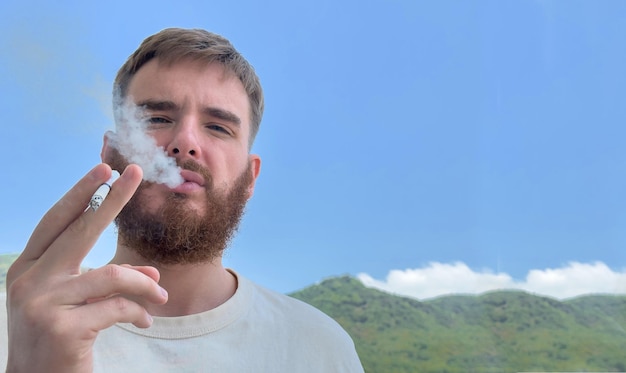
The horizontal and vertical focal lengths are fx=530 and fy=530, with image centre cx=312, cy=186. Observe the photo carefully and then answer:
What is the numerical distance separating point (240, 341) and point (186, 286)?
21 centimetres

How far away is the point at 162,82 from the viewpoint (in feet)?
4.83

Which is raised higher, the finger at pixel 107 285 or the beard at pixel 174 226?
the beard at pixel 174 226

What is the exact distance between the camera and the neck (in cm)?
140

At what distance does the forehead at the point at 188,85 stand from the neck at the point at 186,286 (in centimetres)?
43

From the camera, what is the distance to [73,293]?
0.76 m

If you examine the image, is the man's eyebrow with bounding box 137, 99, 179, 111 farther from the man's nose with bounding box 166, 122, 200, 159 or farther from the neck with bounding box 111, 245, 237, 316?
the neck with bounding box 111, 245, 237, 316

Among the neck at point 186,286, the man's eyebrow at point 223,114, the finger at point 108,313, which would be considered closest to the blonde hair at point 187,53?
the man's eyebrow at point 223,114

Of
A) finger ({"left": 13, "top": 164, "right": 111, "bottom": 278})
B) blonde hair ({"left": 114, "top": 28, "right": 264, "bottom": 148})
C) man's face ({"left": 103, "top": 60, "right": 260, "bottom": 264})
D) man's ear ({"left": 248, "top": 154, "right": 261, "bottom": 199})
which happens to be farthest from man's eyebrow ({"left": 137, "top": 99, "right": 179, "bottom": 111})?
finger ({"left": 13, "top": 164, "right": 111, "bottom": 278})

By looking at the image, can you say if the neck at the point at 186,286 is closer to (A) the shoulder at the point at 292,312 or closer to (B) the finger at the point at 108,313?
(A) the shoulder at the point at 292,312

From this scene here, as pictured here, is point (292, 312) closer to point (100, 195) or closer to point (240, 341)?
point (240, 341)

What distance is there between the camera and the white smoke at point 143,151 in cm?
132

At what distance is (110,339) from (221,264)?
36 cm

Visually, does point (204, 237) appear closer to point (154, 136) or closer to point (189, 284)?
point (189, 284)

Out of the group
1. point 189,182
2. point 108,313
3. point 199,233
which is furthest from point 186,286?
point 108,313
